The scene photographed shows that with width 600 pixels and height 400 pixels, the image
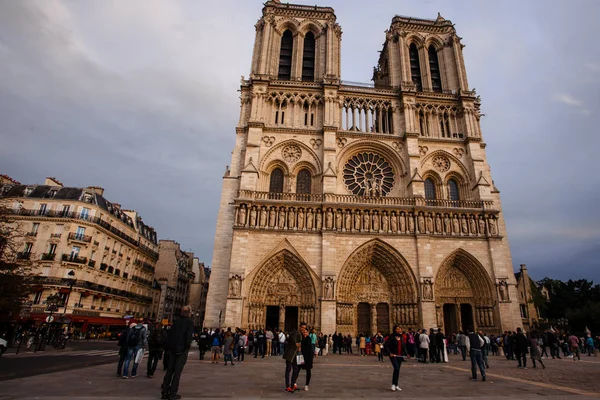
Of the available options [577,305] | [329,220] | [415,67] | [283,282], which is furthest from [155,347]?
[577,305]

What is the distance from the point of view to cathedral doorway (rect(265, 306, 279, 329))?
19.7m

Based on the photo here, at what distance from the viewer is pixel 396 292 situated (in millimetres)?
20203

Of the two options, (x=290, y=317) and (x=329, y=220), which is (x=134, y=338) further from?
(x=329, y=220)

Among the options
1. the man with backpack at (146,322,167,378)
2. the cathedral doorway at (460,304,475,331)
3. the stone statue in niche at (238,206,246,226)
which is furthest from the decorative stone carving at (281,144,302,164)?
the man with backpack at (146,322,167,378)

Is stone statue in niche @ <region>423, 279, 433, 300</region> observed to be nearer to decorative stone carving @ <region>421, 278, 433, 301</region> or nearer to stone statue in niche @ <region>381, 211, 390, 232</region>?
decorative stone carving @ <region>421, 278, 433, 301</region>

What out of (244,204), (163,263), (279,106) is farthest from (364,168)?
(163,263)

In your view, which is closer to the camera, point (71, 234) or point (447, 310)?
point (447, 310)

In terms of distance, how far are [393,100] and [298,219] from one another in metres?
11.9

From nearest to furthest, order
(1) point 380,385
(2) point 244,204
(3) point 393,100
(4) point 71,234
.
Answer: (1) point 380,385 → (2) point 244,204 → (4) point 71,234 → (3) point 393,100

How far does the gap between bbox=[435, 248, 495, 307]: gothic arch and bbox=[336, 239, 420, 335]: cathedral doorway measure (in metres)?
2.06

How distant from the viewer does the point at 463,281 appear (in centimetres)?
2084

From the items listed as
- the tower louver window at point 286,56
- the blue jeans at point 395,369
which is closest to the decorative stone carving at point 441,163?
the tower louver window at point 286,56

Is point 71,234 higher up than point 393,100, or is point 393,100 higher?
point 393,100

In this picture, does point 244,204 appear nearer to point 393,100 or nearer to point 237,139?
point 237,139
